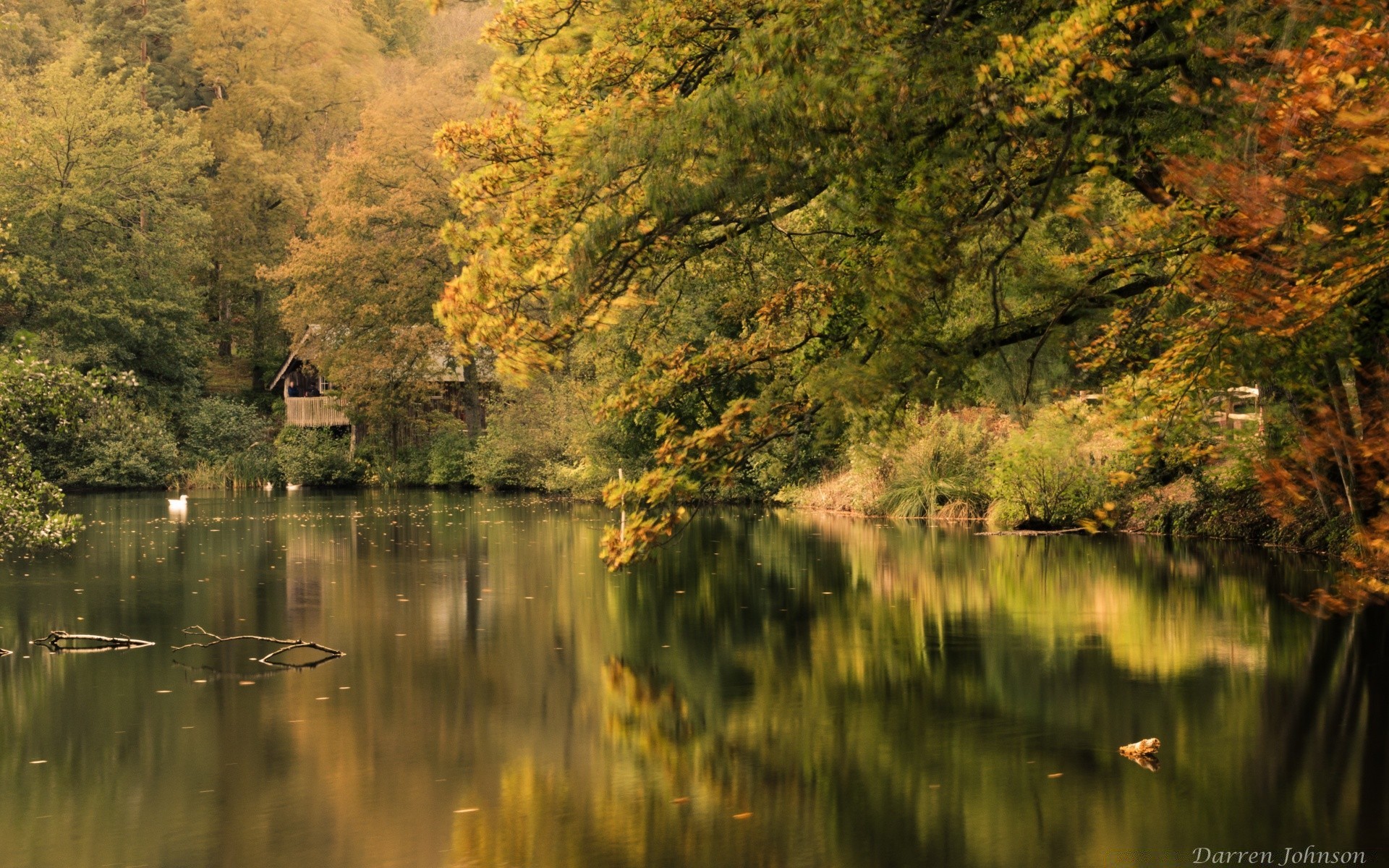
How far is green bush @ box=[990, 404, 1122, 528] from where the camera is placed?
29922 millimetres

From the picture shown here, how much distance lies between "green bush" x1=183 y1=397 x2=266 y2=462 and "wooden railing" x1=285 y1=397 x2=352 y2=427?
140 centimetres

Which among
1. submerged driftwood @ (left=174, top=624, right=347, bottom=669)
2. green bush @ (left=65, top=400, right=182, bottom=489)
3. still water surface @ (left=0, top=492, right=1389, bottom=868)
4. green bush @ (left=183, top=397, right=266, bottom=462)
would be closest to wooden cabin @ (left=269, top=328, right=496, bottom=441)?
green bush @ (left=183, top=397, right=266, bottom=462)

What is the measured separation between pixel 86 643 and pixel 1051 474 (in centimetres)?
1953

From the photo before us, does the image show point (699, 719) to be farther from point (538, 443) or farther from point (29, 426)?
point (538, 443)

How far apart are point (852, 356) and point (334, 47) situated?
65577mm

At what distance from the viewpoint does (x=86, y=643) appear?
58.3 ft

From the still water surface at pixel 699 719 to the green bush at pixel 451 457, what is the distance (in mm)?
26376

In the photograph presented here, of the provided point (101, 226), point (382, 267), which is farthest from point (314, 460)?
point (101, 226)

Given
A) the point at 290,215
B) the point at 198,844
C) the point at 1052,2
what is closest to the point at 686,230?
the point at 1052,2

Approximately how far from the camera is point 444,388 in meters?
55.6

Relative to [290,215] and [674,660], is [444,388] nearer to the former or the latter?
[290,215]

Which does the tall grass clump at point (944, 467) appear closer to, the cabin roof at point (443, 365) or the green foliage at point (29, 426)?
the cabin roof at point (443, 365)

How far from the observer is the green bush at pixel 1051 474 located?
98.2ft

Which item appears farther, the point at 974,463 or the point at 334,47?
the point at 334,47
